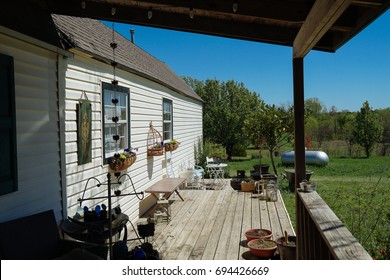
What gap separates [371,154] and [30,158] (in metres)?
15.7

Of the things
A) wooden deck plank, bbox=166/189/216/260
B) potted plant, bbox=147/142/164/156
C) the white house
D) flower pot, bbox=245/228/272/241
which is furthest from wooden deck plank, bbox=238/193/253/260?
potted plant, bbox=147/142/164/156

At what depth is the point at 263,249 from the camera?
14.5ft

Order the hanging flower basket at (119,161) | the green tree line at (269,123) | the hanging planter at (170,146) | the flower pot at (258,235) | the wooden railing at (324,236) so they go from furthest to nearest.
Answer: the green tree line at (269,123) → the hanging planter at (170,146) → the hanging flower basket at (119,161) → the flower pot at (258,235) → the wooden railing at (324,236)

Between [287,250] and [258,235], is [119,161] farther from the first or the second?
[287,250]

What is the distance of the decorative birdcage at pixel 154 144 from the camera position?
299 inches

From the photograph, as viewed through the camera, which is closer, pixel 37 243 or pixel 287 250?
pixel 37 243

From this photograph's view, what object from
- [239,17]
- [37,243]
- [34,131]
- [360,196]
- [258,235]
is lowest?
[258,235]

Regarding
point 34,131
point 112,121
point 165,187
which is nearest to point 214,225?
point 165,187

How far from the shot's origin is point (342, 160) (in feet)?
52.3

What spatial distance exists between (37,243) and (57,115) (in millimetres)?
1501

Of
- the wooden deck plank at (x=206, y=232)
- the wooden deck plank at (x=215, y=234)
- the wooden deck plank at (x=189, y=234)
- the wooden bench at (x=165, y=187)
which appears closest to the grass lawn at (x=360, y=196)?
the wooden deck plank at (x=215, y=234)

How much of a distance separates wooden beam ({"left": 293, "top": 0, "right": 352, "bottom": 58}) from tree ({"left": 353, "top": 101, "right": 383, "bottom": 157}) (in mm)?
12561

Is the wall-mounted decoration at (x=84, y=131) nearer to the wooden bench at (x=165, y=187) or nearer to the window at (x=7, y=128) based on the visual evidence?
the window at (x=7, y=128)

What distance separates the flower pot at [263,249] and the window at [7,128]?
2836 millimetres
